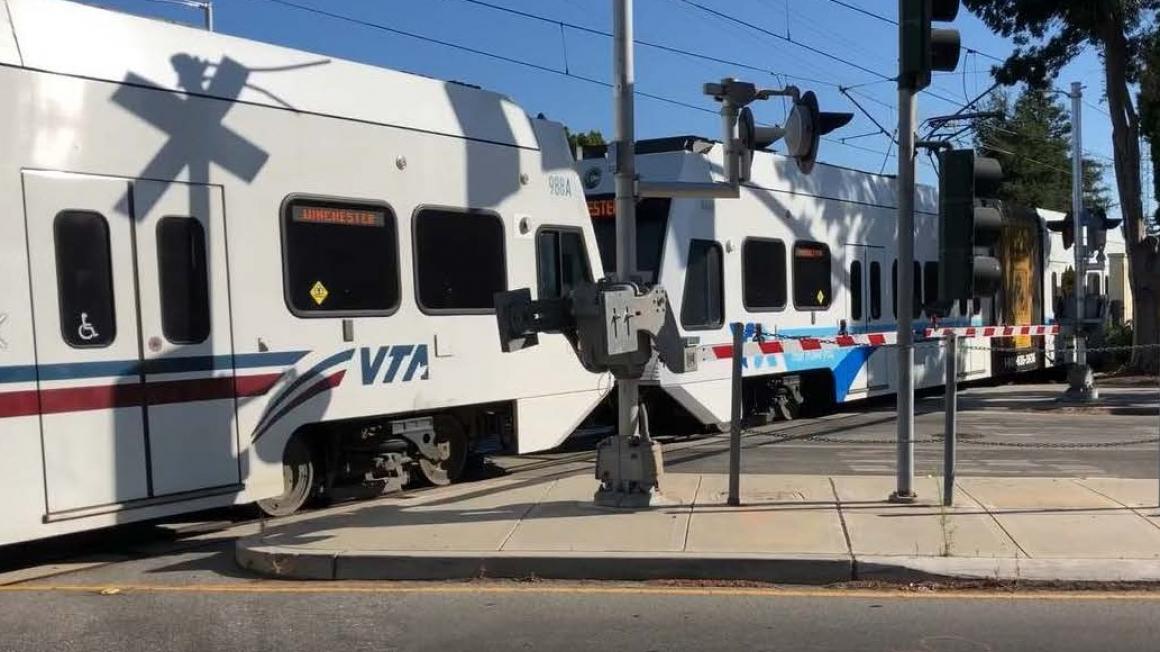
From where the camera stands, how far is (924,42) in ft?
24.3

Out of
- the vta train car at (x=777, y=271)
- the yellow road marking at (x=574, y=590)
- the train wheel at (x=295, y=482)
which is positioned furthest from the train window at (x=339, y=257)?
the vta train car at (x=777, y=271)

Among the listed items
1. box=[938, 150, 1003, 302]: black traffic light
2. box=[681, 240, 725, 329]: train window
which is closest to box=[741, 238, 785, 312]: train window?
box=[681, 240, 725, 329]: train window

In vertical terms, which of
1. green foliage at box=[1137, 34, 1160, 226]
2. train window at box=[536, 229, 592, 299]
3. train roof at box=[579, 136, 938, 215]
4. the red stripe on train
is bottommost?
the red stripe on train

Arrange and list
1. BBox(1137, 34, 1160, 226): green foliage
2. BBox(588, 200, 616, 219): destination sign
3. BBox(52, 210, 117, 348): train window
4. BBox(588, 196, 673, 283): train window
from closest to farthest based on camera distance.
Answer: BBox(52, 210, 117, 348): train window, BBox(588, 196, 673, 283): train window, BBox(588, 200, 616, 219): destination sign, BBox(1137, 34, 1160, 226): green foliage

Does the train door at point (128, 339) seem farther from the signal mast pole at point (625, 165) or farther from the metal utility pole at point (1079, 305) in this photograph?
the metal utility pole at point (1079, 305)

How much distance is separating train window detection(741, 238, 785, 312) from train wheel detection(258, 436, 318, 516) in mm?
6071

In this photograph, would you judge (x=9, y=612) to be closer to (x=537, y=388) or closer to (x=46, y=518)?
(x=46, y=518)

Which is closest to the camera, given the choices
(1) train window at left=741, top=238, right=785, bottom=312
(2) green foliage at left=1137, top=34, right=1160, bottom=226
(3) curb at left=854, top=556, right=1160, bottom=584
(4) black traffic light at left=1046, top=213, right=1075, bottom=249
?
(3) curb at left=854, top=556, right=1160, bottom=584

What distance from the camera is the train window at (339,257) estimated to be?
24.4 feet

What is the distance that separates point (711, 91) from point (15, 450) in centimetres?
532

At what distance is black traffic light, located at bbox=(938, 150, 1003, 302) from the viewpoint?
24.0 ft

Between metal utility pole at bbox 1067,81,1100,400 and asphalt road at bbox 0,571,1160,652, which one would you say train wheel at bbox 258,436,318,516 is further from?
metal utility pole at bbox 1067,81,1100,400

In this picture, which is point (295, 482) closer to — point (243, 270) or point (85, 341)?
point (243, 270)

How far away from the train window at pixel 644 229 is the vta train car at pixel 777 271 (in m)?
0.01
